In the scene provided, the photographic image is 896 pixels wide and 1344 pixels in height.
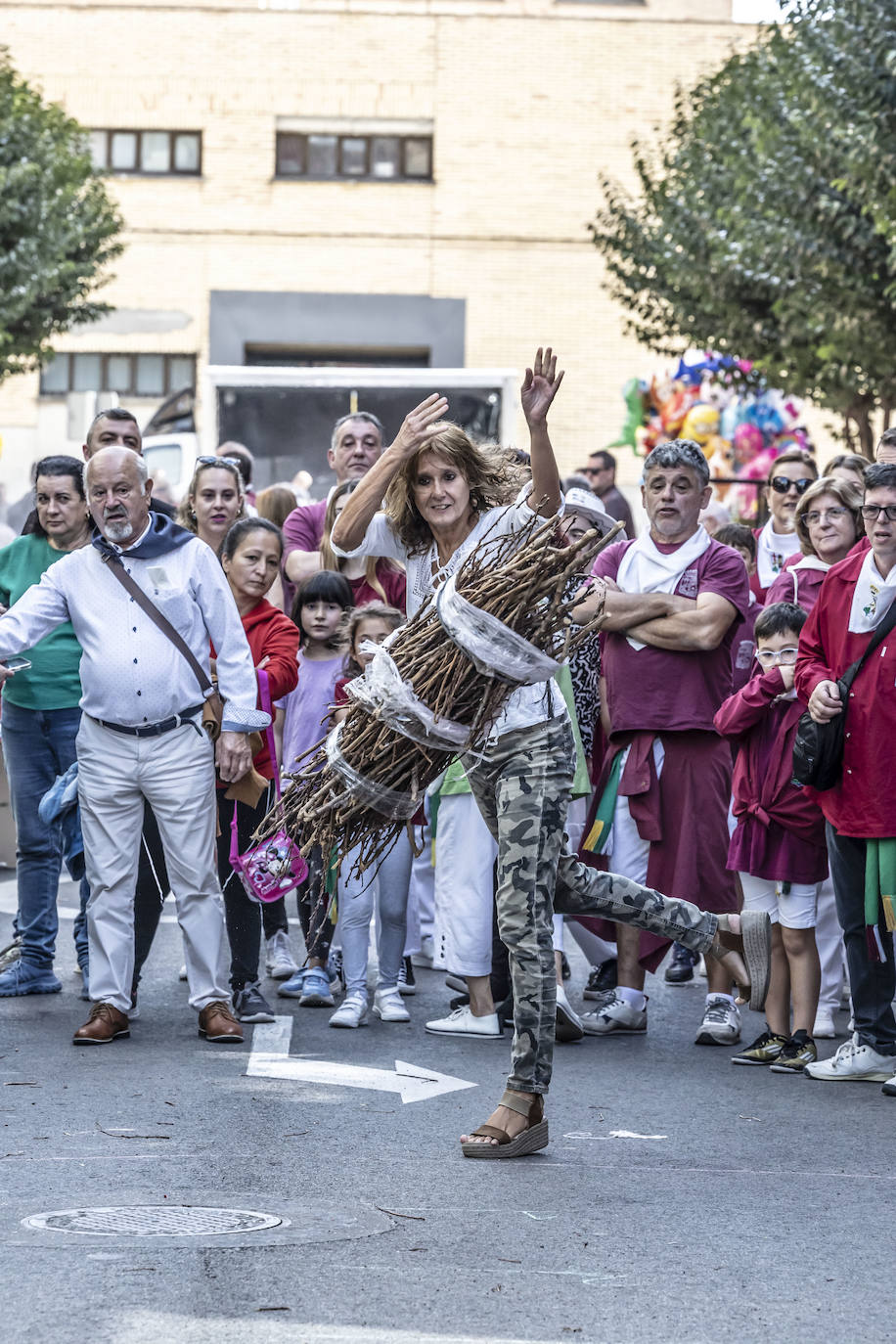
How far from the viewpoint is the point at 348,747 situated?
6129mm

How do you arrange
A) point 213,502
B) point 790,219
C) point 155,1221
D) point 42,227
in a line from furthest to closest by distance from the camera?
point 42,227
point 790,219
point 213,502
point 155,1221

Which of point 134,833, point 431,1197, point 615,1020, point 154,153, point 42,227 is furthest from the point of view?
point 154,153

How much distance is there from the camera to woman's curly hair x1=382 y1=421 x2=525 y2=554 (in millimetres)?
6027

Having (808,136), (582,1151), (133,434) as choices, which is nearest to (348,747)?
(582,1151)

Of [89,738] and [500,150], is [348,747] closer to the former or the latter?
[89,738]

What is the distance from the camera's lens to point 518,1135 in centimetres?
589

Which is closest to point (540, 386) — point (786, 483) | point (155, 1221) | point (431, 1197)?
point (431, 1197)

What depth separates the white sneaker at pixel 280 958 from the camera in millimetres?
9352

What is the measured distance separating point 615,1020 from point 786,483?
11.3 feet

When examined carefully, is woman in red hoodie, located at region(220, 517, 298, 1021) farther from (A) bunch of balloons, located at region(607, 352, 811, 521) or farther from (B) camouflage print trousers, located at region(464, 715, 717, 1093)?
(A) bunch of balloons, located at region(607, 352, 811, 521)

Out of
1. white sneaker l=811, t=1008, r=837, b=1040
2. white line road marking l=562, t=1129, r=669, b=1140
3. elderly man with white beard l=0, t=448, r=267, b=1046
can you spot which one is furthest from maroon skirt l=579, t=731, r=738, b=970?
white line road marking l=562, t=1129, r=669, b=1140

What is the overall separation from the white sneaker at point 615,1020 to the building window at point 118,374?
96.8 feet

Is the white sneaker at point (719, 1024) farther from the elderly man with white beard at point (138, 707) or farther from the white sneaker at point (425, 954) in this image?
the white sneaker at point (425, 954)

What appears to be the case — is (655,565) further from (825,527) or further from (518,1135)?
(518,1135)
